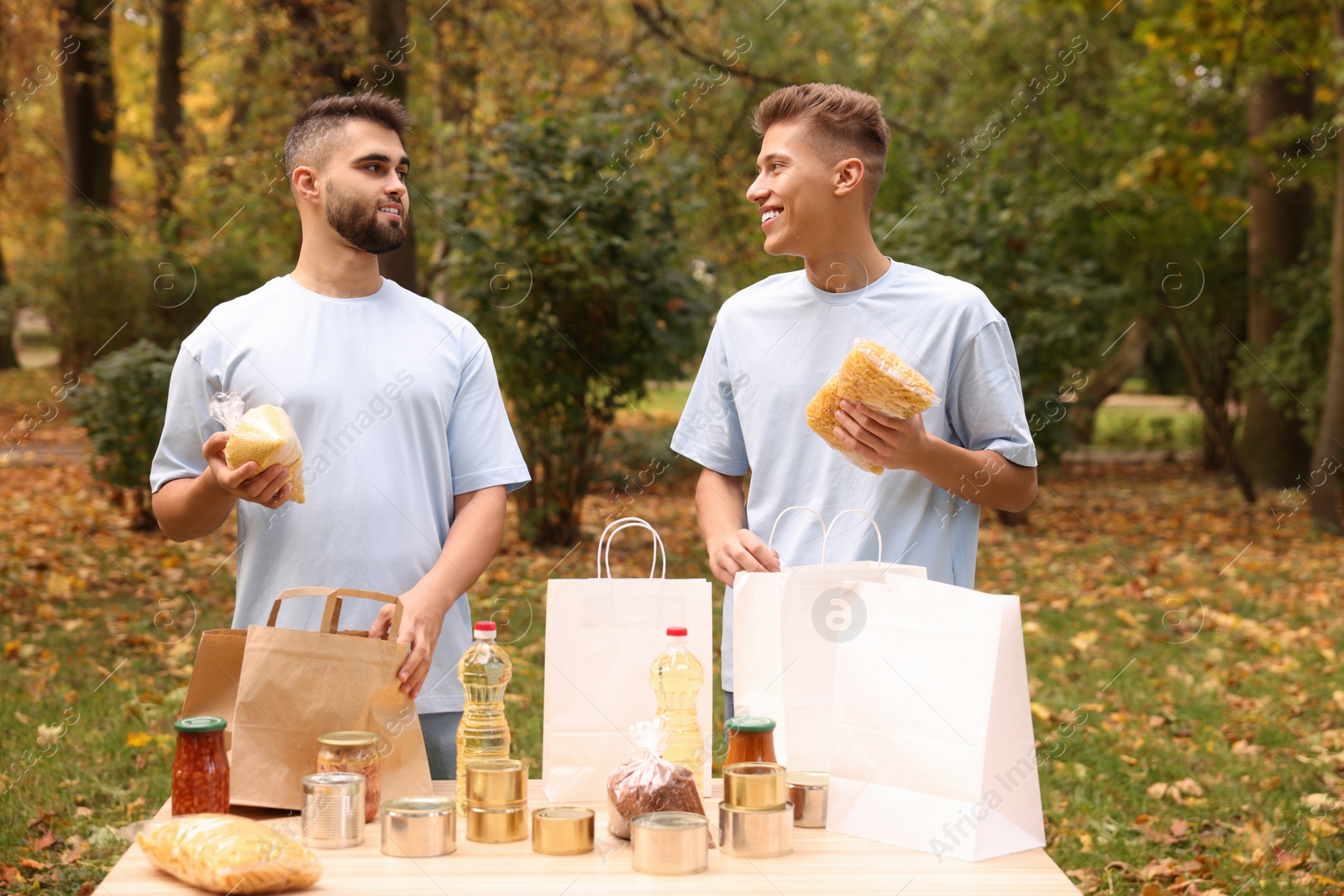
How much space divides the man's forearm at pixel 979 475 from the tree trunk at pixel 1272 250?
12090 millimetres

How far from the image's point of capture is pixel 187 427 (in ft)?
8.77

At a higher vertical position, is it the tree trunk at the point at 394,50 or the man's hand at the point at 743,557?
the tree trunk at the point at 394,50

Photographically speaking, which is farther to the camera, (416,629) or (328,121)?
(328,121)

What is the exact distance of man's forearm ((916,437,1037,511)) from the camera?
2445 millimetres

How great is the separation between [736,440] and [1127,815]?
300 centimetres

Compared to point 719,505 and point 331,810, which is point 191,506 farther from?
point 719,505

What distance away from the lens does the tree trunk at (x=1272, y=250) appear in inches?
528

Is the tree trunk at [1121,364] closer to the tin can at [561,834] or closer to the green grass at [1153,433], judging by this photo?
the green grass at [1153,433]

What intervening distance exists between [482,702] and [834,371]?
1051mm

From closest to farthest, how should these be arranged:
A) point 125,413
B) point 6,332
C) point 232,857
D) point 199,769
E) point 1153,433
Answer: point 232,857, point 199,769, point 125,413, point 1153,433, point 6,332

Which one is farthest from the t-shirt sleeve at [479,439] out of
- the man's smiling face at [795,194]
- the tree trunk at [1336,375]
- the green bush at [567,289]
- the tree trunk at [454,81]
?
the tree trunk at [1336,375]

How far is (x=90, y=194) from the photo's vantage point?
49.9 feet

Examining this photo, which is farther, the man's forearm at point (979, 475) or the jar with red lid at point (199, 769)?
the man's forearm at point (979, 475)

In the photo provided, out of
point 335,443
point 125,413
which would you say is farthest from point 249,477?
point 125,413
